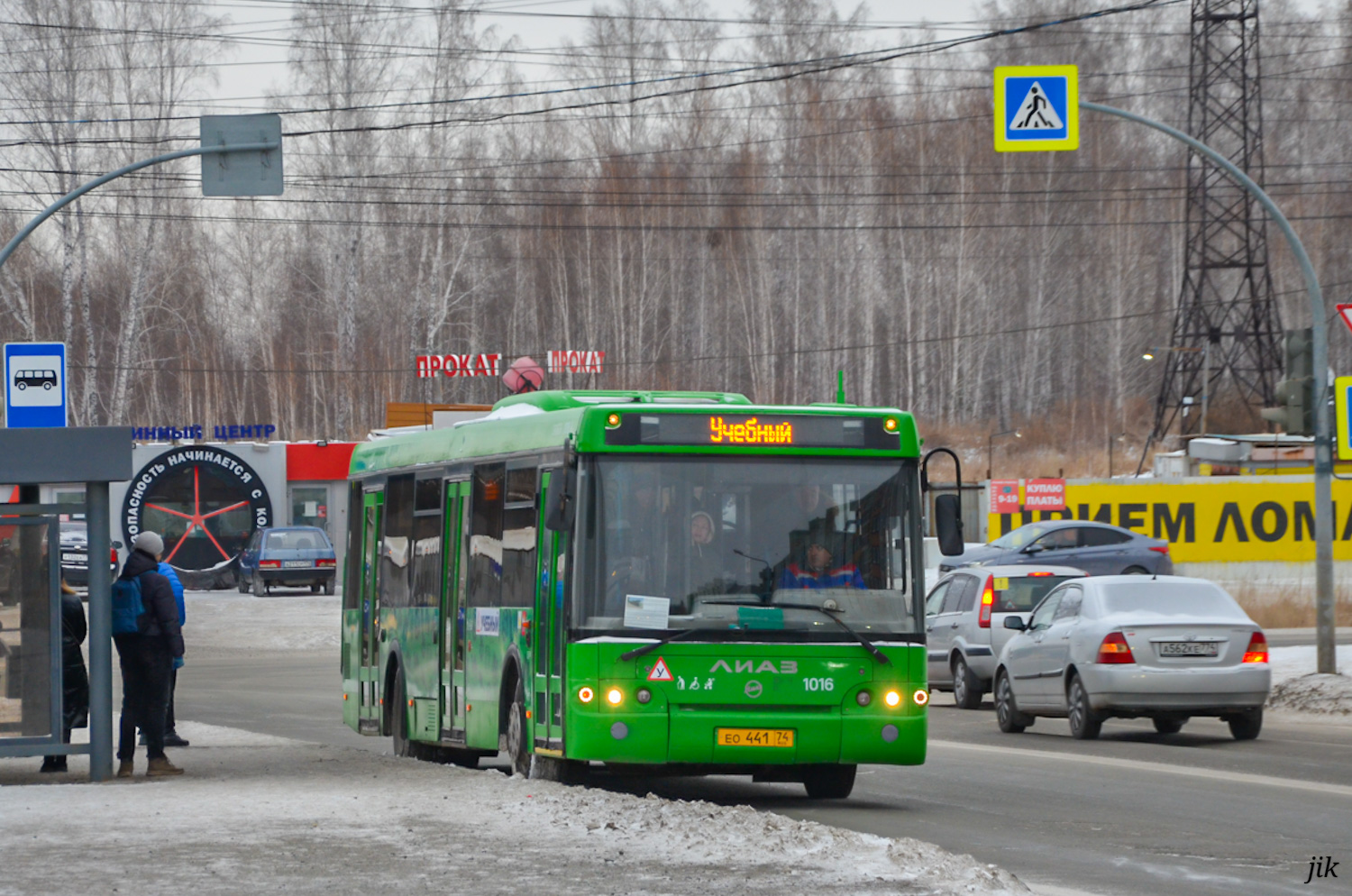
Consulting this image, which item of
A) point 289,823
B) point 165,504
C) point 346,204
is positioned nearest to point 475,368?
point 346,204

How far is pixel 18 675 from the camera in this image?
13.6 metres

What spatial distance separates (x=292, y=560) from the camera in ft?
165

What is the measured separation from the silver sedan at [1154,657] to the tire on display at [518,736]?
20.8 feet

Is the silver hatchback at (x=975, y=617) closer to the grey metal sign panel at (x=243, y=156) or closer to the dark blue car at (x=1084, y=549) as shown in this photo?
the grey metal sign panel at (x=243, y=156)

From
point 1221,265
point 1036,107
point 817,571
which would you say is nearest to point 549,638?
point 817,571

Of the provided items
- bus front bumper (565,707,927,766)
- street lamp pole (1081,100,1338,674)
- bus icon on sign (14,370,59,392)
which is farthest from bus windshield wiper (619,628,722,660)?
street lamp pole (1081,100,1338,674)

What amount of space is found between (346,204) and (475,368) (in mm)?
9224

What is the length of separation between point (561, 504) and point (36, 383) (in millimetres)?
8117

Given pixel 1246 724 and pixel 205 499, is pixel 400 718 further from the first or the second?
pixel 205 499

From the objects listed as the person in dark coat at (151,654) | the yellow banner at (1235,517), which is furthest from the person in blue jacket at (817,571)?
the yellow banner at (1235,517)

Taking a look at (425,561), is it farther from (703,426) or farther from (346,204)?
(346,204)

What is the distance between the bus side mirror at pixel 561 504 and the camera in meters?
12.6

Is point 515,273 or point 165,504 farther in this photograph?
point 515,273

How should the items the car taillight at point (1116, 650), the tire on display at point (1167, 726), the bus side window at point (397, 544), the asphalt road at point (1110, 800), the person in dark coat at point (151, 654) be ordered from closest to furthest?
the asphalt road at point (1110, 800)
the person in dark coat at point (151, 654)
the bus side window at point (397, 544)
the car taillight at point (1116, 650)
the tire on display at point (1167, 726)
